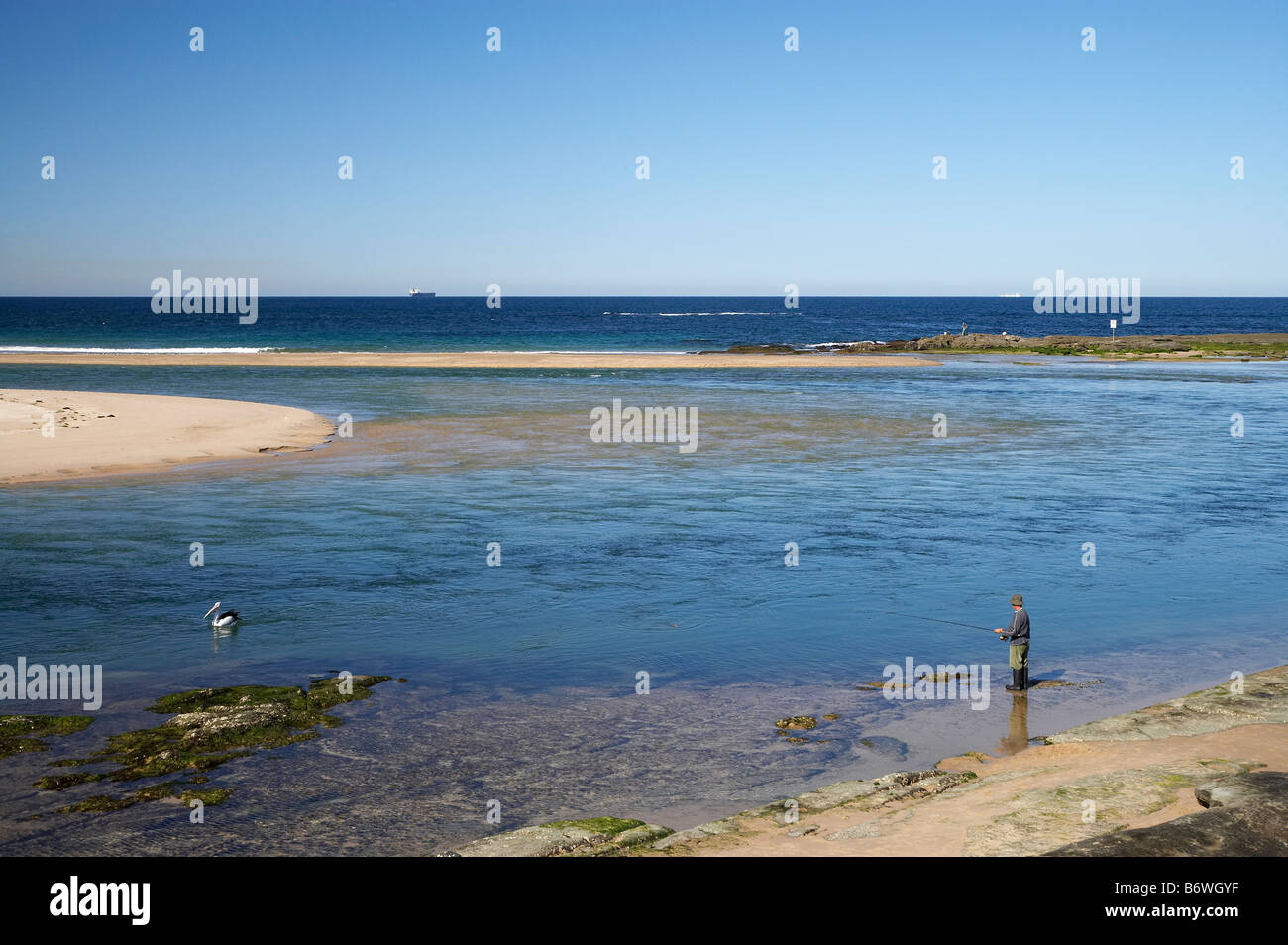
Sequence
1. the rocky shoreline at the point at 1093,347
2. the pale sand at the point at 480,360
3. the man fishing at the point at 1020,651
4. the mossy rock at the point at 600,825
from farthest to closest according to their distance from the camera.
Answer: the rocky shoreline at the point at 1093,347
the pale sand at the point at 480,360
the man fishing at the point at 1020,651
the mossy rock at the point at 600,825

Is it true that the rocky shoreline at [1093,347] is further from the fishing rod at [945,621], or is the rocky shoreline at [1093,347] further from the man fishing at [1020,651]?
the man fishing at [1020,651]

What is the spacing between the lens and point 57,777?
38.1ft

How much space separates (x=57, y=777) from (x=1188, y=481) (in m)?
31.0

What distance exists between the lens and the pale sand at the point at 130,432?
1283 inches

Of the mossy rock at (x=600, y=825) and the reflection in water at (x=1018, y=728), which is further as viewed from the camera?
the reflection in water at (x=1018, y=728)

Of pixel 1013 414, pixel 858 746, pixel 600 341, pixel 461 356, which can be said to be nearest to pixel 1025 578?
pixel 858 746

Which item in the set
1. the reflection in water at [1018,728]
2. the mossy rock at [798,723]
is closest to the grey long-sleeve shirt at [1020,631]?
the reflection in water at [1018,728]

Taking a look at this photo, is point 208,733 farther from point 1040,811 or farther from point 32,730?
point 1040,811

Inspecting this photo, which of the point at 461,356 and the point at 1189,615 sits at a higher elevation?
the point at 461,356

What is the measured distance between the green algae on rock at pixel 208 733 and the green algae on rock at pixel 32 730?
75 cm

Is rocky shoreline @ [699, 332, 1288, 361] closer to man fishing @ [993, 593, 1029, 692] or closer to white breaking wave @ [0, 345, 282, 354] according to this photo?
white breaking wave @ [0, 345, 282, 354]

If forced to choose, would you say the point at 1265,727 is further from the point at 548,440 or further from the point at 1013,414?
the point at 1013,414

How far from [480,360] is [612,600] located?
7363 cm

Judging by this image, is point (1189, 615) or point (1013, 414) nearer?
point (1189, 615)
